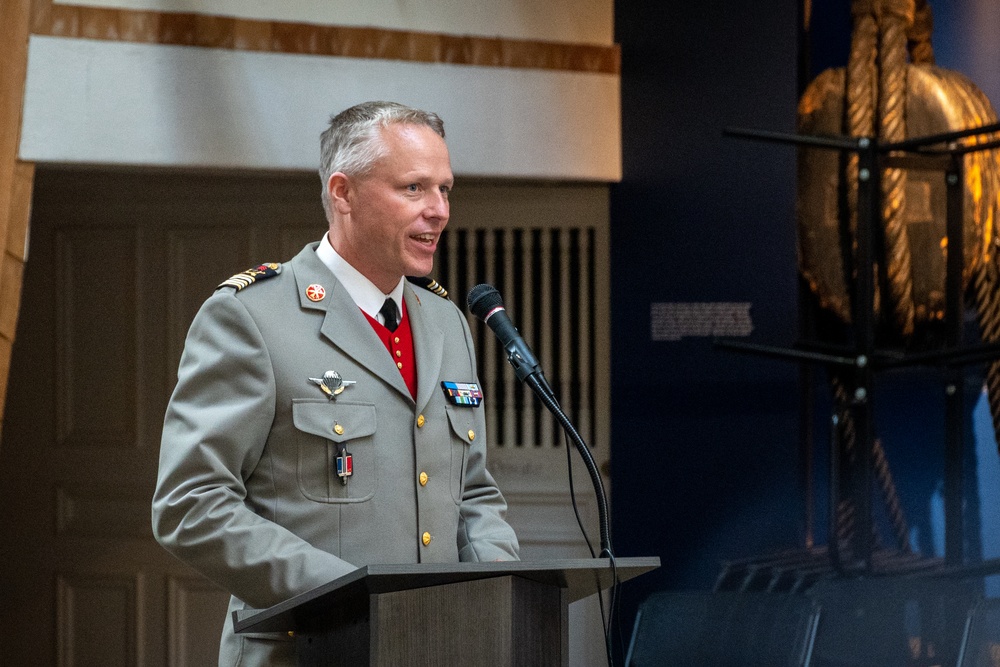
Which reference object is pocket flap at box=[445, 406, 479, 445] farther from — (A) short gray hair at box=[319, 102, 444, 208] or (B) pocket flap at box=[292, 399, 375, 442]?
(A) short gray hair at box=[319, 102, 444, 208]

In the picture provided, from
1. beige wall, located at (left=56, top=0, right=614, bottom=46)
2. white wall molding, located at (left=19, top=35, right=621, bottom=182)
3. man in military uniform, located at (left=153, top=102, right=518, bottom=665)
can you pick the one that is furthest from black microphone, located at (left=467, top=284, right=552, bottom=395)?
beige wall, located at (left=56, top=0, right=614, bottom=46)

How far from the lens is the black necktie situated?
1.95m

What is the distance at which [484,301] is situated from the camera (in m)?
1.80

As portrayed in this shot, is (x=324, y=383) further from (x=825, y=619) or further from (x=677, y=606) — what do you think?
(x=825, y=619)

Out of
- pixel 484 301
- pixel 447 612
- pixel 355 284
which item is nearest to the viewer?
pixel 447 612

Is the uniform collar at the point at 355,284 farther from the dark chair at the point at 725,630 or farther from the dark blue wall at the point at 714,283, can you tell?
the dark blue wall at the point at 714,283

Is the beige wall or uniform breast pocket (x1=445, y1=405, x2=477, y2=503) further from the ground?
the beige wall

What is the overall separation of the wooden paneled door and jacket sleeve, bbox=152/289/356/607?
8.67 ft

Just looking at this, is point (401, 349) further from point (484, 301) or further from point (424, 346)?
point (484, 301)

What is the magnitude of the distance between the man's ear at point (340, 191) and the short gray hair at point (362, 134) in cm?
1

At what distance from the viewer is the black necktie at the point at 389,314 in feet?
6.40

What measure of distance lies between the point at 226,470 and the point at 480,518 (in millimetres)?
467

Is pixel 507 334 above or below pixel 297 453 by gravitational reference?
above

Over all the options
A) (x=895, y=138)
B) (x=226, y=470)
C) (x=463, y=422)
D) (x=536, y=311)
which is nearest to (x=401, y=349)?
(x=463, y=422)
